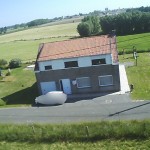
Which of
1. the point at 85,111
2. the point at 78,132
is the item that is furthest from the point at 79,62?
the point at 78,132

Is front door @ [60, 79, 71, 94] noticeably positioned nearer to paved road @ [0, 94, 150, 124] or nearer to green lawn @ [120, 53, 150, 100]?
paved road @ [0, 94, 150, 124]

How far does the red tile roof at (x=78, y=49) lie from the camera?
39.3m

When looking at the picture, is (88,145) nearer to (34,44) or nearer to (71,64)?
(71,64)

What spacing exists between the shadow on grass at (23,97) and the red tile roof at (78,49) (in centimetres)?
509

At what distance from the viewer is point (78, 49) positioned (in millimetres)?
40344

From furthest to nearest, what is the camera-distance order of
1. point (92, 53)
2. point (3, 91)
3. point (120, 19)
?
point (120, 19), point (3, 91), point (92, 53)

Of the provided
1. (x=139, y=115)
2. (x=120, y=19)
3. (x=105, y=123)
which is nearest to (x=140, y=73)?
(x=139, y=115)

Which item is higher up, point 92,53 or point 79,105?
point 92,53

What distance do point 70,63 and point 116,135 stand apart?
53.1ft

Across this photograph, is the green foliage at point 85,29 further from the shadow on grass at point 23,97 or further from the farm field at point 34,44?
the shadow on grass at point 23,97

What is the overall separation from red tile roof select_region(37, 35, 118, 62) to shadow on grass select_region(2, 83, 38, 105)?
509 centimetres

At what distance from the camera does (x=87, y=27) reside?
118 m

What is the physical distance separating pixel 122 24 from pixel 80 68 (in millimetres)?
77905

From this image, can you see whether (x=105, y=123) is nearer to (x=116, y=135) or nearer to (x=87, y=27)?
(x=116, y=135)
